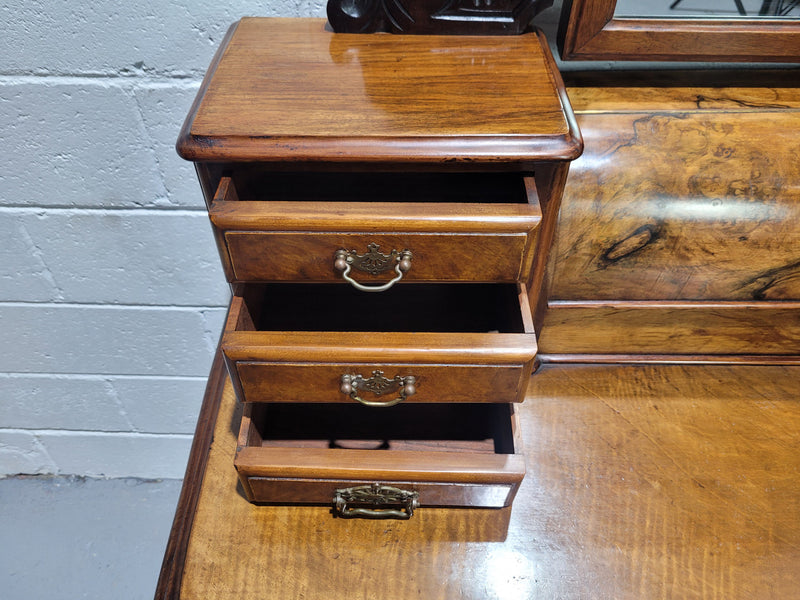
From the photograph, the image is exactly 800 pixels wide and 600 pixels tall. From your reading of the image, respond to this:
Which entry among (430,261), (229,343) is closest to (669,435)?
(430,261)

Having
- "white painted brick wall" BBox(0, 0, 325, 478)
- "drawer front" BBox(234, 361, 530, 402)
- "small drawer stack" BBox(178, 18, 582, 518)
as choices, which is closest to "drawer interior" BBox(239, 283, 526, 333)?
"small drawer stack" BBox(178, 18, 582, 518)

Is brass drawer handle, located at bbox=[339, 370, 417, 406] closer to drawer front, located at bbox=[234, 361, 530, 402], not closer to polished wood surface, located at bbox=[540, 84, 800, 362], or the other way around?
drawer front, located at bbox=[234, 361, 530, 402]

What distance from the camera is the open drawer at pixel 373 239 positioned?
565 millimetres

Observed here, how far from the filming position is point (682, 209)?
0.74 m

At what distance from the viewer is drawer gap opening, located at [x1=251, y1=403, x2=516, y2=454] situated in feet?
2.63

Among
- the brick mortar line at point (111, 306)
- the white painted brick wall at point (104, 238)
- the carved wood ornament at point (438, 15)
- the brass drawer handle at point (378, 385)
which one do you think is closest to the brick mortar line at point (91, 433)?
the white painted brick wall at point (104, 238)

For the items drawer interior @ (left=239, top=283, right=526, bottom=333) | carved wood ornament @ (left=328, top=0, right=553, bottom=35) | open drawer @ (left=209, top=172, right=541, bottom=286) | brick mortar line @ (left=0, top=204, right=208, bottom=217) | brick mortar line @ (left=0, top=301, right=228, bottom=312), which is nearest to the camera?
open drawer @ (left=209, top=172, right=541, bottom=286)

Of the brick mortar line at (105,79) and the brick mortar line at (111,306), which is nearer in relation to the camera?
the brick mortar line at (105,79)

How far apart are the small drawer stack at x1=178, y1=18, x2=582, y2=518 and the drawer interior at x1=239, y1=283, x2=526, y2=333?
2.7 inches

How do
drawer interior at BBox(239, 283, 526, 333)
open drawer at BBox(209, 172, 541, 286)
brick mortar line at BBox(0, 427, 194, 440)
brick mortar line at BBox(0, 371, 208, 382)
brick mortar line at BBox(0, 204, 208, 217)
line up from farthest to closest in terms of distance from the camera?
brick mortar line at BBox(0, 427, 194, 440) → brick mortar line at BBox(0, 371, 208, 382) → brick mortar line at BBox(0, 204, 208, 217) → drawer interior at BBox(239, 283, 526, 333) → open drawer at BBox(209, 172, 541, 286)

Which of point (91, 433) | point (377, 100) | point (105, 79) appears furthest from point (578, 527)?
point (91, 433)

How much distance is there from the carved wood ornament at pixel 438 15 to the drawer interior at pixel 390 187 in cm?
17

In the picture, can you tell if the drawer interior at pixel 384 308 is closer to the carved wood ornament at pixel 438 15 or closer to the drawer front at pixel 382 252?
the drawer front at pixel 382 252

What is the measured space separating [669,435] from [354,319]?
0.44 metres
